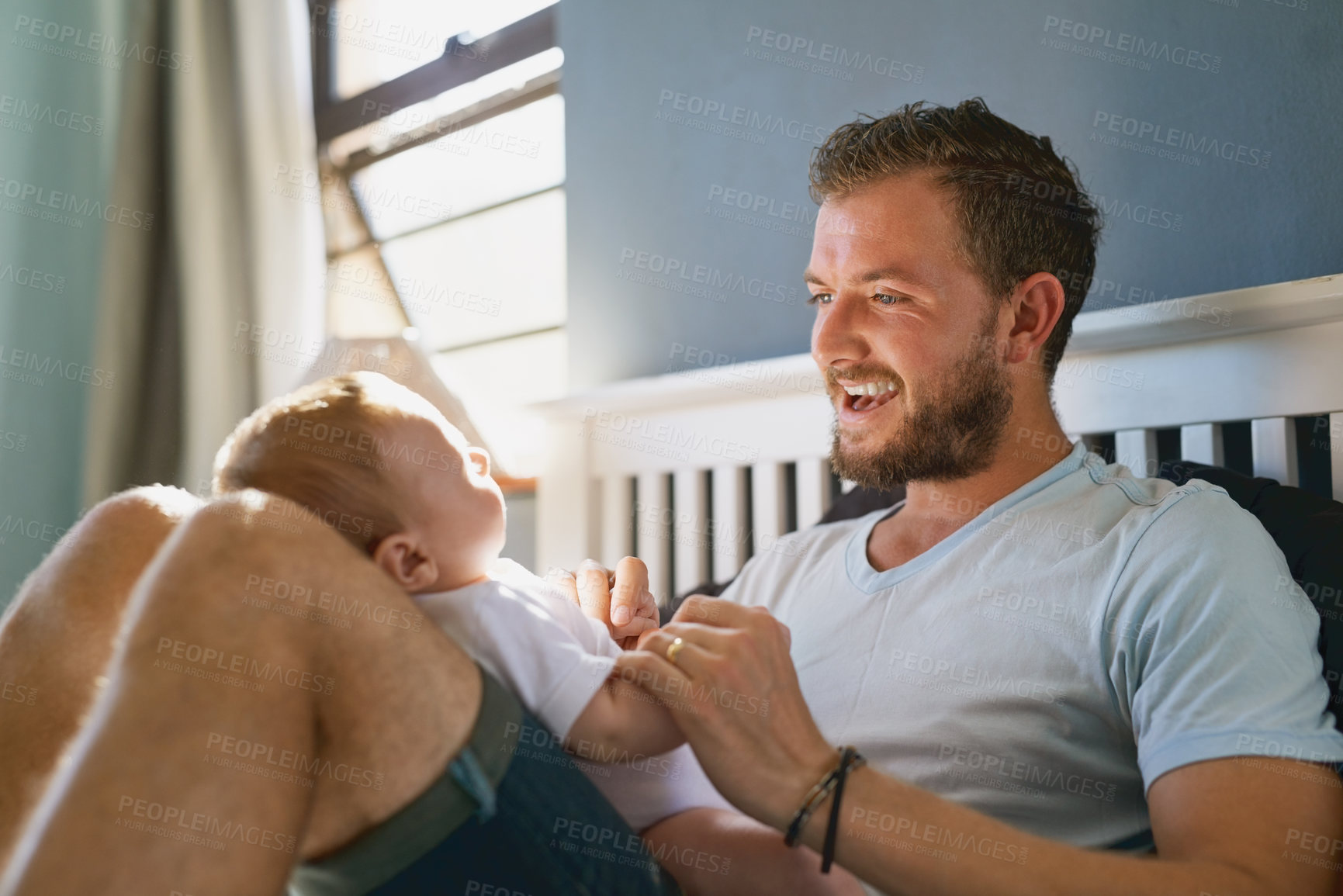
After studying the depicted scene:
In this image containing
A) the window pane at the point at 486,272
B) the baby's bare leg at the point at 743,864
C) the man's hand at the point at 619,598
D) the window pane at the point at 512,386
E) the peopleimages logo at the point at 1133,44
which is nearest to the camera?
the baby's bare leg at the point at 743,864

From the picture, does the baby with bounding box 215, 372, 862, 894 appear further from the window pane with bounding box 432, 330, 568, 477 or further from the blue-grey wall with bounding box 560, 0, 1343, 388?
the window pane with bounding box 432, 330, 568, 477

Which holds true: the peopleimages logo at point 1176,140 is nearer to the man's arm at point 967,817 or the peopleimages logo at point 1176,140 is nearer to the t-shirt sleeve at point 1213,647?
the t-shirt sleeve at point 1213,647

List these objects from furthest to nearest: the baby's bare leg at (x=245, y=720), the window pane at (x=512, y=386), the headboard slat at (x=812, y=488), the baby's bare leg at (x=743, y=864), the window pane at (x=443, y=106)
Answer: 1. the window pane at (x=443, y=106)
2. the window pane at (x=512, y=386)
3. the headboard slat at (x=812, y=488)
4. the baby's bare leg at (x=743, y=864)
5. the baby's bare leg at (x=245, y=720)

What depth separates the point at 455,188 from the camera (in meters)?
2.88

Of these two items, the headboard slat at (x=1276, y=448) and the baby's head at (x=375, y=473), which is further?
the headboard slat at (x=1276, y=448)

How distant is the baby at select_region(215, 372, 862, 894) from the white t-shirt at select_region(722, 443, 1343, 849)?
0.24 m

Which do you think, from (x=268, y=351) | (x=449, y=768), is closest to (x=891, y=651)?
(x=449, y=768)

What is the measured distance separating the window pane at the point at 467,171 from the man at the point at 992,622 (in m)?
1.38

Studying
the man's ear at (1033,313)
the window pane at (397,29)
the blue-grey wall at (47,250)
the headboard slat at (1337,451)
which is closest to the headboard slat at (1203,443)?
the headboard slat at (1337,451)

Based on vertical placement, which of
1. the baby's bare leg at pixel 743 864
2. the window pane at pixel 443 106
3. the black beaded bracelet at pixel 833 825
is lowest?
the baby's bare leg at pixel 743 864

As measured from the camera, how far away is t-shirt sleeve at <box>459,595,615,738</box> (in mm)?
818

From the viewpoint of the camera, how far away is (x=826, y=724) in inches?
46.9

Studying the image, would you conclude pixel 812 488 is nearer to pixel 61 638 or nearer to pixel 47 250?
pixel 61 638

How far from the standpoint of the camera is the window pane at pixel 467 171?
8.72 feet
